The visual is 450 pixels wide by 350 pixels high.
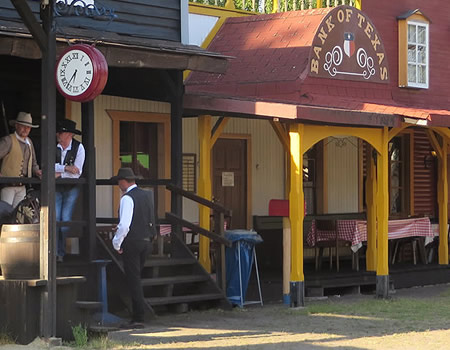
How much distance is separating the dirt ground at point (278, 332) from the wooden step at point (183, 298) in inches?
7.0

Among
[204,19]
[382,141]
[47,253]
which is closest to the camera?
[47,253]

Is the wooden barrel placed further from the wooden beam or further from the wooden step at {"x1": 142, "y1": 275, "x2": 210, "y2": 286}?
the wooden step at {"x1": 142, "y1": 275, "x2": 210, "y2": 286}

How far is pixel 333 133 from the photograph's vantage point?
50.1 ft

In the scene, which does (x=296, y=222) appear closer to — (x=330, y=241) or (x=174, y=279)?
(x=174, y=279)

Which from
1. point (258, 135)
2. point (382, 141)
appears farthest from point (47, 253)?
point (258, 135)

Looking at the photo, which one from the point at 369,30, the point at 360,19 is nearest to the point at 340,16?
the point at 360,19

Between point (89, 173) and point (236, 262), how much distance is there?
2.80m

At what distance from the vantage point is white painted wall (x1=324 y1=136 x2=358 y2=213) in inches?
784

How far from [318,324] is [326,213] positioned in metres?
6.68

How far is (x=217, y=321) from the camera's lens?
1331 cm

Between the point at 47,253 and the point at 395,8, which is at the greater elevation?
the point at 395,8

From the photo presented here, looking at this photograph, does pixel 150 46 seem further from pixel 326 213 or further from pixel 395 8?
pixel 395 8

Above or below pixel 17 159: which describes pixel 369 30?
above

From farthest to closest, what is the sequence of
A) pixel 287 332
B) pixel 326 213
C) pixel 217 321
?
pixel 326 213, pixel 217 321, pixel 287 332
